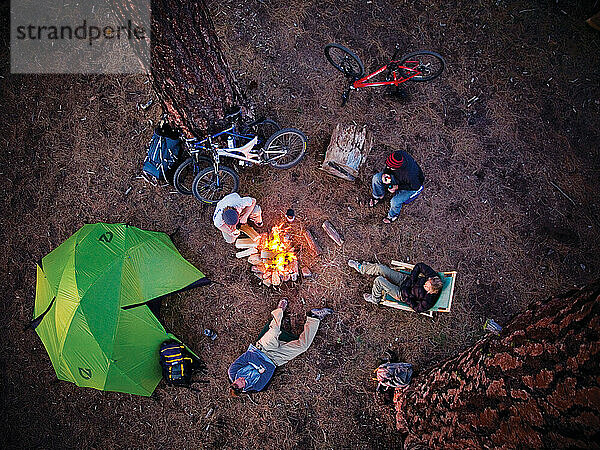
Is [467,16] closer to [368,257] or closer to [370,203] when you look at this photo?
[370,203]

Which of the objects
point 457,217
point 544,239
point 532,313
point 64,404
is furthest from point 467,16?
point 64,404

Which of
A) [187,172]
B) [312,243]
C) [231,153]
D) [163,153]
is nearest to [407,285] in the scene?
[312,243]

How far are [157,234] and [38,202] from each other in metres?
2.50

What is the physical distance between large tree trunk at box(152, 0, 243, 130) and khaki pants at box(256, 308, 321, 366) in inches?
126

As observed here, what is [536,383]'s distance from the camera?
2.21 m

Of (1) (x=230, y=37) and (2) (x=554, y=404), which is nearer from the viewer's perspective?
(2) (x=554, y=404)

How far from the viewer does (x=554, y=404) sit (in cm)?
205

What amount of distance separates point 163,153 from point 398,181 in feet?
Answer: 11.9

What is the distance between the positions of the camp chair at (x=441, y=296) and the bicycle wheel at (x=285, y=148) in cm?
236

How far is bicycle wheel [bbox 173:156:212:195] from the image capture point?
5.82 m

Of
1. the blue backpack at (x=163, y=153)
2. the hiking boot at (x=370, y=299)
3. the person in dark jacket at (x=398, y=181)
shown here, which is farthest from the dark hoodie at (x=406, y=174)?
the blue backpack at (x=163, y=153)

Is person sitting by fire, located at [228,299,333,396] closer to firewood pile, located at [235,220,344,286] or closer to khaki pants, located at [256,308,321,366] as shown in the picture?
khaki pants, located at [256,308,321,366]

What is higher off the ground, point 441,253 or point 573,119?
point 573,119

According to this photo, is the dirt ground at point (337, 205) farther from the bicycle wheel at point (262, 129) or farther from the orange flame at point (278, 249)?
the orange flame at point (278, 249)
